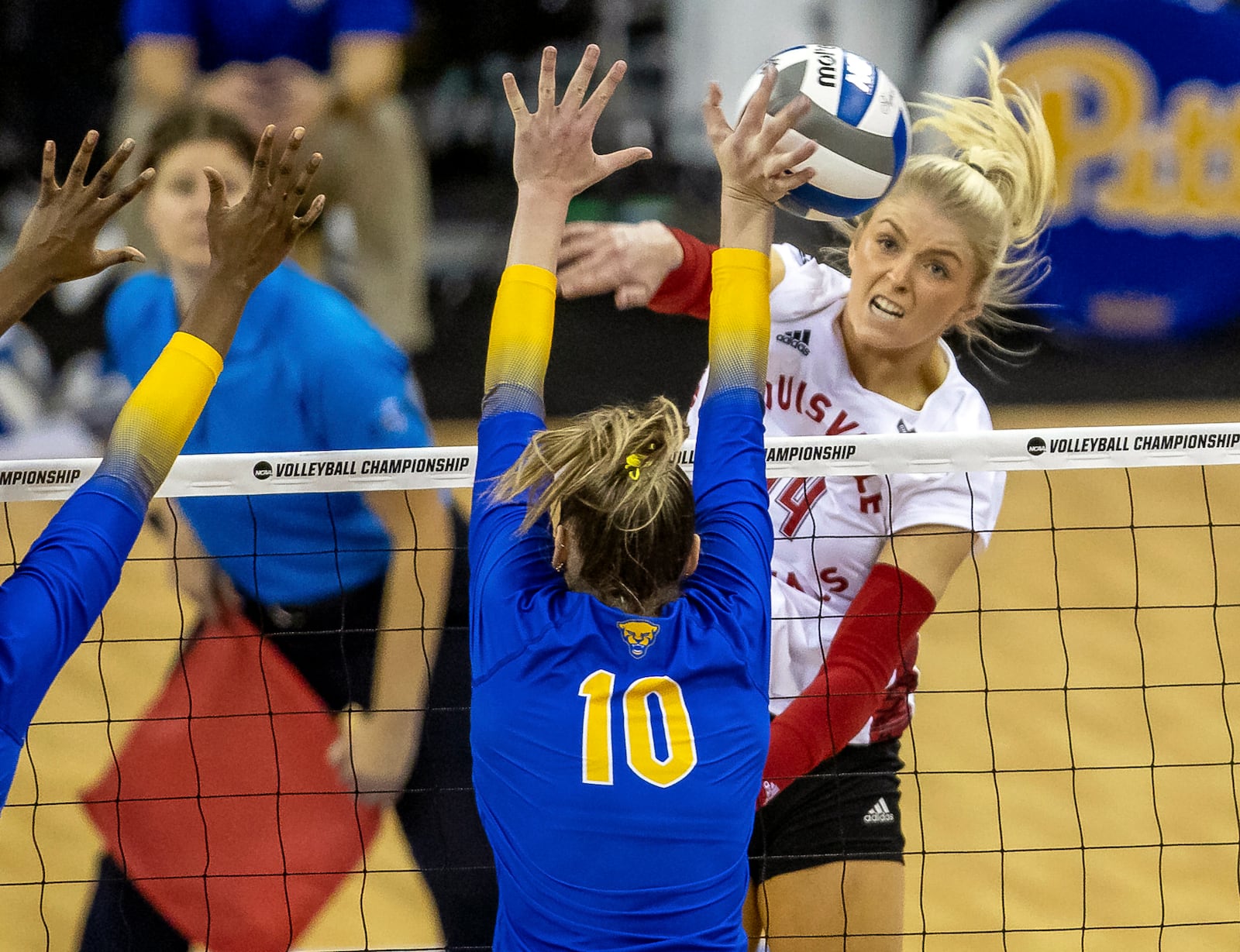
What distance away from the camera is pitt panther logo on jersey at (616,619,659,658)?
1.76 metres

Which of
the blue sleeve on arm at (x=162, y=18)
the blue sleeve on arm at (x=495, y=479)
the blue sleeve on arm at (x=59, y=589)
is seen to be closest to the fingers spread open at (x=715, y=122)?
the blue sleeve on arm at (x=495, y=479)

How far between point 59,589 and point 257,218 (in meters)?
0.63

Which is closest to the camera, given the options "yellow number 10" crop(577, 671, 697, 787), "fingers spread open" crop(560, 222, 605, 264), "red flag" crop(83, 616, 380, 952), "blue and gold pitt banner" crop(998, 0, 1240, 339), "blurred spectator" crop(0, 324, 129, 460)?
"yellow number 10" crop(577, 671, 697, 787)

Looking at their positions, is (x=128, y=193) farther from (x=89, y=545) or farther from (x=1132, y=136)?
(x=1132, y=136)

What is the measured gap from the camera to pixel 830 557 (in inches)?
119

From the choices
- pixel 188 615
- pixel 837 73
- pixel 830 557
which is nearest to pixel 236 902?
pixel 830 557

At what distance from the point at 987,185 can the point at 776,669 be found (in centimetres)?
118

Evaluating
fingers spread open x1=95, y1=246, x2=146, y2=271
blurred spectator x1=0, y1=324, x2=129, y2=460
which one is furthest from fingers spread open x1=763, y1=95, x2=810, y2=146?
blurred spectator x1=0, y1=324, x2=129, y2=460

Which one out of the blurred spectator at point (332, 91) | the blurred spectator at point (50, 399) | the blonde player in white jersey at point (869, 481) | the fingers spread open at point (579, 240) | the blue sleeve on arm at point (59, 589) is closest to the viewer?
the blue sleeve on arm at point (59, 589)

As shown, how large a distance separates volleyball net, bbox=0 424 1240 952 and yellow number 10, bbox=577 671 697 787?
1.05 metres

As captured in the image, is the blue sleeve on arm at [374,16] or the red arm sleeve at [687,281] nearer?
the red arm sleeve at [687,281]

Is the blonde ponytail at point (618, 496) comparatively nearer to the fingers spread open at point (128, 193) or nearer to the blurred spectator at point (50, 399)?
the fingers spread open at point (128, 193)

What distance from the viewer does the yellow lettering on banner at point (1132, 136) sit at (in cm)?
820

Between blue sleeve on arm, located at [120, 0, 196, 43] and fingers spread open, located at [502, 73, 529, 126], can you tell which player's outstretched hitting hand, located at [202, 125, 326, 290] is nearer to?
fingers spread open, located at [502, 73, 529, 126]
